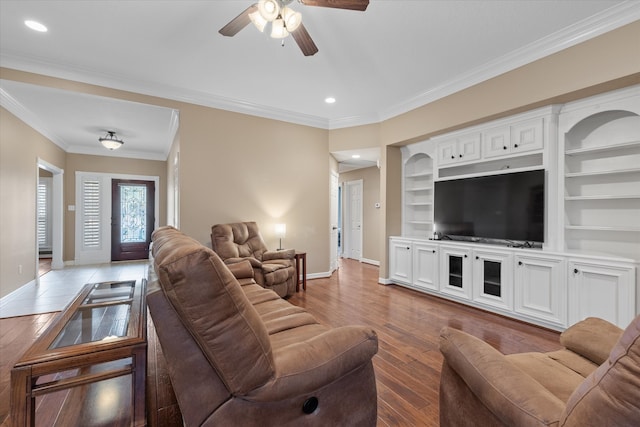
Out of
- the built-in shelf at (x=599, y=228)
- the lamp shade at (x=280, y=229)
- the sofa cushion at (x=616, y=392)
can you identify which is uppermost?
the built-in shelf at (x=599, y=228)

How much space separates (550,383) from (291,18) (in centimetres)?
269

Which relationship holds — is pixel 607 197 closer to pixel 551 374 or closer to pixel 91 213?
pixel 551 374

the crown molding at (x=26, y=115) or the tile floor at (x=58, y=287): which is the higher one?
the crown molding at (x=26, y=115)

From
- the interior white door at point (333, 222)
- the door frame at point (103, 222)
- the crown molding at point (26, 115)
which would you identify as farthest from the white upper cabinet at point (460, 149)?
the door frame at point (103, 222)

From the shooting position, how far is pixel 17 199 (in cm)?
429

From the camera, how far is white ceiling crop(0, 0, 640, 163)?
2512 mm

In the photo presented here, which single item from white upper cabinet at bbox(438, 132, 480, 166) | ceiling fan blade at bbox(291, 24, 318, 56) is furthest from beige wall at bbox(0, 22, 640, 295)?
ceiling fan blade at bbox(291, 24, 318, 56)

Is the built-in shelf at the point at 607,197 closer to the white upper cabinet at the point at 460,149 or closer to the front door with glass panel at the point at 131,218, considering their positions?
the white upper cabinet at the point at 460,149

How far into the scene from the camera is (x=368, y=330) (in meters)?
1.42

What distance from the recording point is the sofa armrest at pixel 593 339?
1.38m

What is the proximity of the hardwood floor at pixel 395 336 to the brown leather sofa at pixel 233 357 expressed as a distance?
0.68 metres

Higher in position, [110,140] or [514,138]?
[110,140]

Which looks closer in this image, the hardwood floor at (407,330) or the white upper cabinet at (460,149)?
the hardwood floor at (407,330)

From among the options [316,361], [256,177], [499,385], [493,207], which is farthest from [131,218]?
[499,385]
